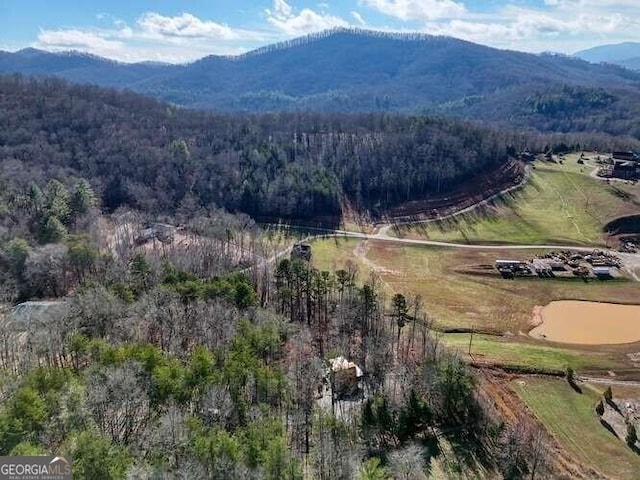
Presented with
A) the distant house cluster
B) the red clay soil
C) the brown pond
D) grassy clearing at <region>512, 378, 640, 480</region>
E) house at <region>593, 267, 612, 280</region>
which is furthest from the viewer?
the distant house cluster

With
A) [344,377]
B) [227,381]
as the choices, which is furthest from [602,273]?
[227,381]

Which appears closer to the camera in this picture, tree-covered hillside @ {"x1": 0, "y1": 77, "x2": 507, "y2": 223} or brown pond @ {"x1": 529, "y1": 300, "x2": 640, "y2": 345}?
brown pond @ {"x1": 529, "y1": 300, "x2": 640, "y2": 345}

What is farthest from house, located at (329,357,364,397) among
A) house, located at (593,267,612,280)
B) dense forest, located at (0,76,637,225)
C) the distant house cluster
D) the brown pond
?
the distant house cluster

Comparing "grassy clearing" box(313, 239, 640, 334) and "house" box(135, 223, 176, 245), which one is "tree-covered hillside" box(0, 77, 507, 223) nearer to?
"house" box(135, 223, 176, 245)

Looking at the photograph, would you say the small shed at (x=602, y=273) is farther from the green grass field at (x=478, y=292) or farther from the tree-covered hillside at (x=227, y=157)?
the tree-covered hillside at (x=227, y=157)

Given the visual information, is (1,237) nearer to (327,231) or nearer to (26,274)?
(26,274)

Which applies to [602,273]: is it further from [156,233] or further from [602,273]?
[156,233]

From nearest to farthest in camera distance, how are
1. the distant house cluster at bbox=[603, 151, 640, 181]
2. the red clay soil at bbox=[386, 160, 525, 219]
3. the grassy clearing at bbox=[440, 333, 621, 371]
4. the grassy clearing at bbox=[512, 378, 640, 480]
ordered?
the grassy clearing at bbox=[512, 378, 640, 480] < the grassy clearing at bbox=[440, 333, 621, 371] < the red clay soil at bbox=[386, 160, 525, 219] < the distant house cluster at bbox=[603, 151, 640, 181]
